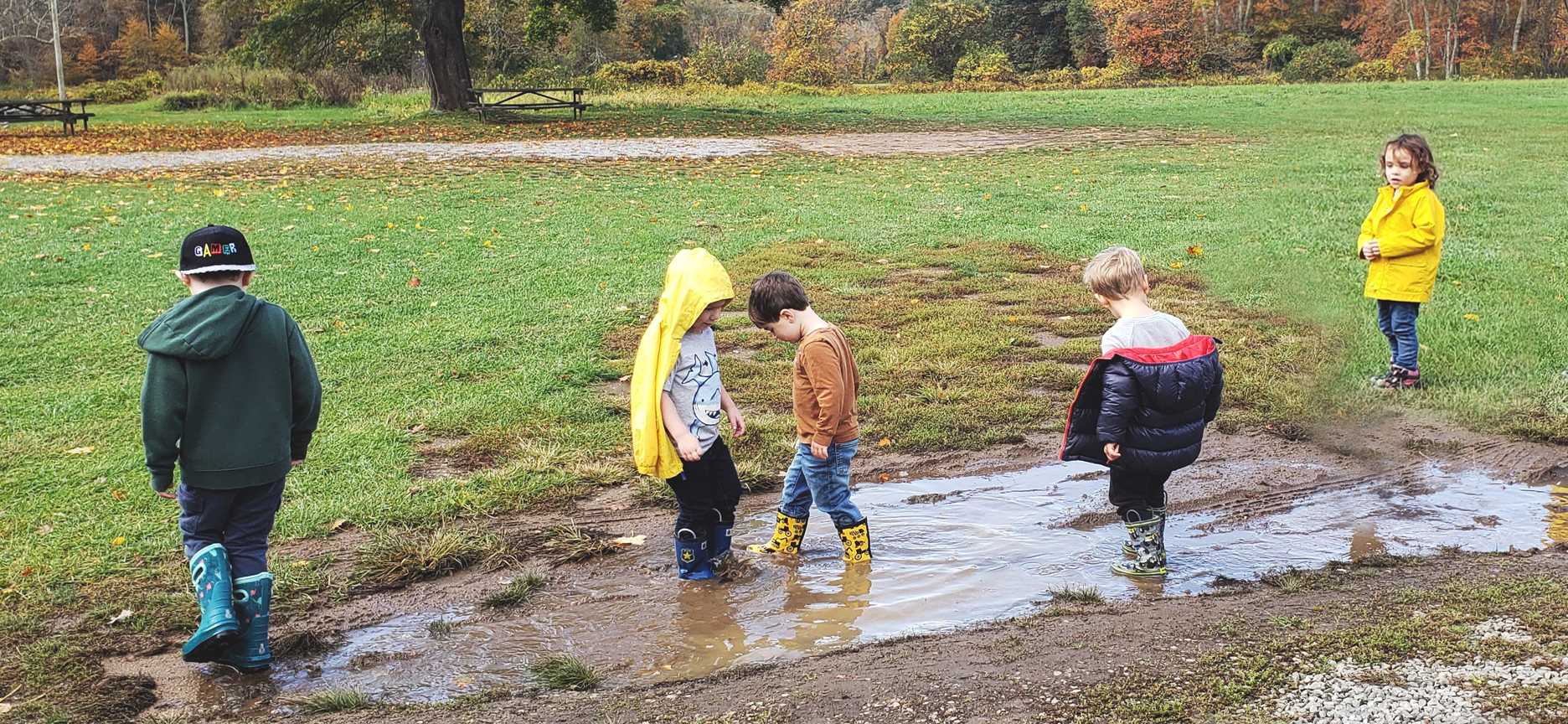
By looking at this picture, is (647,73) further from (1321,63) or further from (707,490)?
(707,490)

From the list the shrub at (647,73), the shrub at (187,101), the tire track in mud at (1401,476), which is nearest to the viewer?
the tire track in mud at (1401,476)

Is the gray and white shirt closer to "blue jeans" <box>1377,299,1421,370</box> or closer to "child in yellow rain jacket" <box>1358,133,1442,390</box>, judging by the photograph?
"child in yellow rain jacket" <box>1358,133,1442,390</box>

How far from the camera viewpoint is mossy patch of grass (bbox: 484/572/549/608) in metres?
4.03

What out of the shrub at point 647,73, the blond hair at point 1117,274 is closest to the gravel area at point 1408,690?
the blond hair at point 1117,274

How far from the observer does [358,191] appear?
49.4 feet

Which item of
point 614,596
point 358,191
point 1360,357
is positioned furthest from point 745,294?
point 358,191

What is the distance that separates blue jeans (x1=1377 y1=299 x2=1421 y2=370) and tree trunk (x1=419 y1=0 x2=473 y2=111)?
81.7 ft

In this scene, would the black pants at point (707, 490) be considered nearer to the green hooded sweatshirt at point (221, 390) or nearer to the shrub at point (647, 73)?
the green hooded sweatshirt at point (221, 390)

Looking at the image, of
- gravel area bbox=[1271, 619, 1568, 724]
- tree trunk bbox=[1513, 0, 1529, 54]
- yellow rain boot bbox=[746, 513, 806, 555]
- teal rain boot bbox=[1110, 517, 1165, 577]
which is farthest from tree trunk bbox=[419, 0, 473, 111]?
tree trunk bbox=[1513, 0, 1529, 54]

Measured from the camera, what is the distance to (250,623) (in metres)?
3.53

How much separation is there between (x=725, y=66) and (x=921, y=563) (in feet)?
142

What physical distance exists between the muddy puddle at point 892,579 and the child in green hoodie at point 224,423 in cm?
25

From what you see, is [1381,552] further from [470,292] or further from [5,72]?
[5,72]

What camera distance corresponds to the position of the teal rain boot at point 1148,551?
4133 mm
